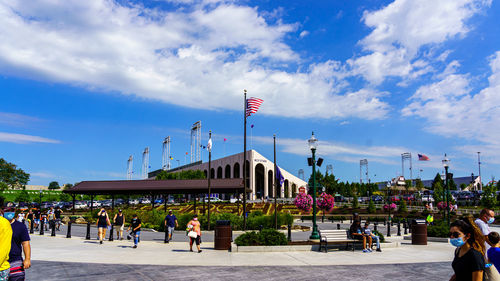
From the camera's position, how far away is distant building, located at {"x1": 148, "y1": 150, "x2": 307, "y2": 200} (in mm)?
94688

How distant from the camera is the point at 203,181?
1737 inches

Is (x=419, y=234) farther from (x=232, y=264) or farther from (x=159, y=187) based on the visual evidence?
(x=159, y=187)

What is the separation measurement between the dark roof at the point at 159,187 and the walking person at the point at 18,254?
33.3 m

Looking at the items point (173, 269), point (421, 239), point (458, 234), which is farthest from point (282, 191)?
point (458, 234)

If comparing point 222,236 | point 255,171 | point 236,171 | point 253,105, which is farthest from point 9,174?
point 222,236

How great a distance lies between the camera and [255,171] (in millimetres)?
108000

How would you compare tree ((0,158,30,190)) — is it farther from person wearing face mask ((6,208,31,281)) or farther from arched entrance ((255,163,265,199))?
person wearing face mask ((6,208,31,281))

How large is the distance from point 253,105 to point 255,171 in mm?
83408

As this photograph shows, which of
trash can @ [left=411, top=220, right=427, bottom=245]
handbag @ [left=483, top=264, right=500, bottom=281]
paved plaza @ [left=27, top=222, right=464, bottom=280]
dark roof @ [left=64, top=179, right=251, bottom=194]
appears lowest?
paved plaza @ [left=27, top=222, right=464, bottom=280]

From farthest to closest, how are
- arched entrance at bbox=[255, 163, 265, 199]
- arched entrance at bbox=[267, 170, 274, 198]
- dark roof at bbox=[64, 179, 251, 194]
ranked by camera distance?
arched entrance at bbox=[255, 163, 265, 199] → arched entrance at bbox=[267, 170, 274, 198] → dark roof at bbox=[64, 179, 251, 194]

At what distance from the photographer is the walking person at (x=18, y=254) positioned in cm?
564

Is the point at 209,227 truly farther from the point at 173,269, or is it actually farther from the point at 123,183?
the point at 123,183

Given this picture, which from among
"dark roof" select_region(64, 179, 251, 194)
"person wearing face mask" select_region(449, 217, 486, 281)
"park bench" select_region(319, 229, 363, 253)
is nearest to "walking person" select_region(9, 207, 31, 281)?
"person wearing face mask" select_region(449, 217, 486, 281)

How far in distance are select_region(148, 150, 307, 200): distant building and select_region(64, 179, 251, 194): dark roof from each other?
45.5 metres
